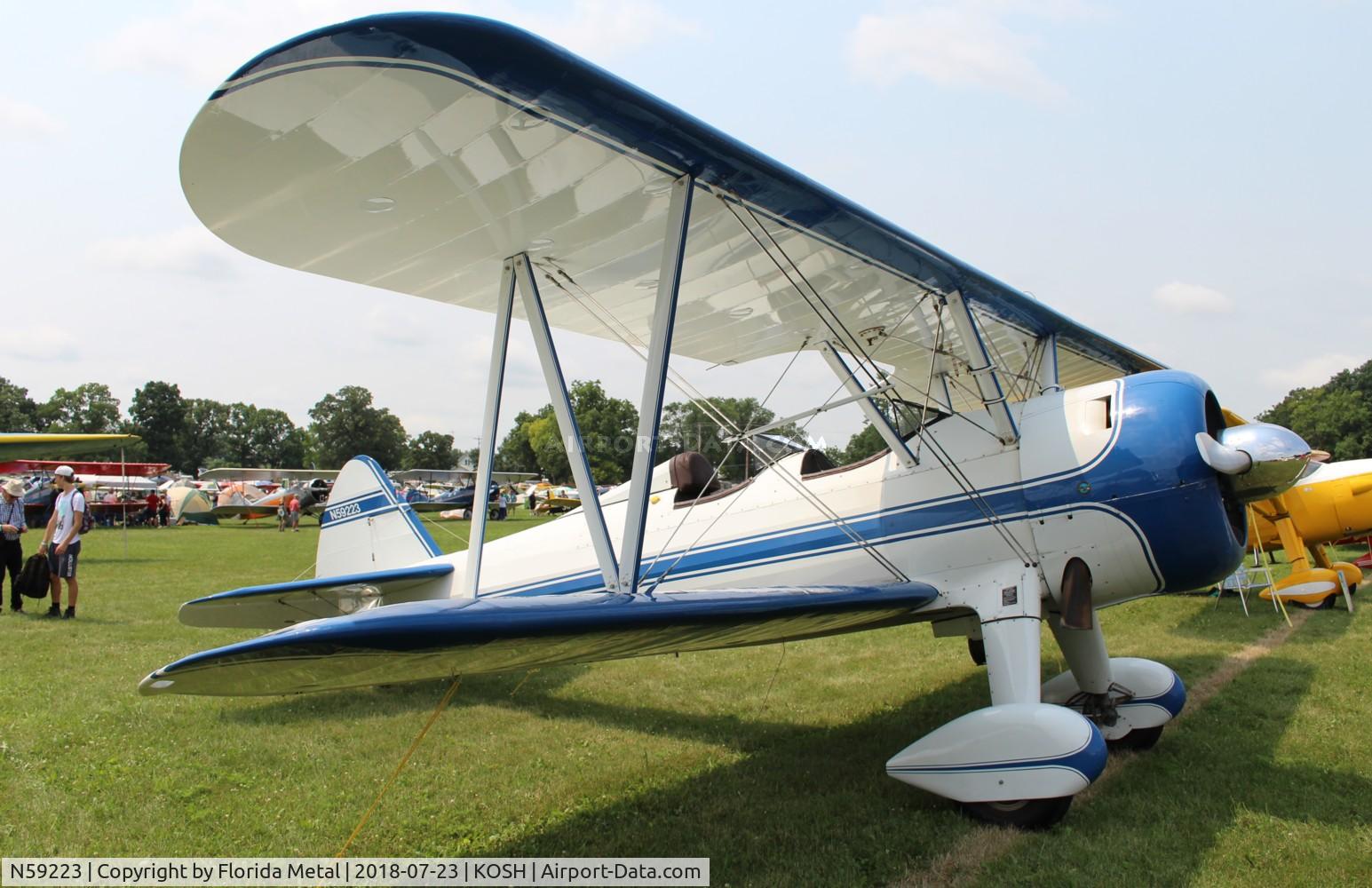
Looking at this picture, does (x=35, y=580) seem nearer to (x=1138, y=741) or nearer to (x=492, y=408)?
(x=492, y=408)

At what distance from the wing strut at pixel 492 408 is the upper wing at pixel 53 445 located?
1299cm

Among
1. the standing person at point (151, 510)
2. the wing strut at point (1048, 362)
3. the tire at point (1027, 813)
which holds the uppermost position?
the standing person at point (151, 510)

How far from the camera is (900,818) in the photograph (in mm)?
3473

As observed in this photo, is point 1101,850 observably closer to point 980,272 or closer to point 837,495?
point 837,495

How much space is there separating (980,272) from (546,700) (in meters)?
4.03

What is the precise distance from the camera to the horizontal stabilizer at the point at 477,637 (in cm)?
223

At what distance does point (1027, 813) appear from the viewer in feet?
11.0

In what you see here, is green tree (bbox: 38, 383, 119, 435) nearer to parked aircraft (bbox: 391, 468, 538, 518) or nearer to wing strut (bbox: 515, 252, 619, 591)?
parked aircraft (bbox: 391, 468, 538, 518)

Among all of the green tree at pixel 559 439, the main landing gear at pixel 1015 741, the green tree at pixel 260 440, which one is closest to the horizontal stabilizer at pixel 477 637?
Result: the main landing gear at pixel 1015 741

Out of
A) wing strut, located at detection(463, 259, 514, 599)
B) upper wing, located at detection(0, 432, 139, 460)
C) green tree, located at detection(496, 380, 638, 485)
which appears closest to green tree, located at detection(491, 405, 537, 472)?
green tree, located at detection(496, 380, 638, 485)

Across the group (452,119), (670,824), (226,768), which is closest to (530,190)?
(452,119)

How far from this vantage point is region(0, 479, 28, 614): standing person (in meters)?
8.73

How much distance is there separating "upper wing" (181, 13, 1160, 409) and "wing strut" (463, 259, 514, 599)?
25 cm

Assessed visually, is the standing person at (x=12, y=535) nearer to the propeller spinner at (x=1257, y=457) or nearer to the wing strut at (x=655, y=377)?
the wing strut at (x=655, y=377)
